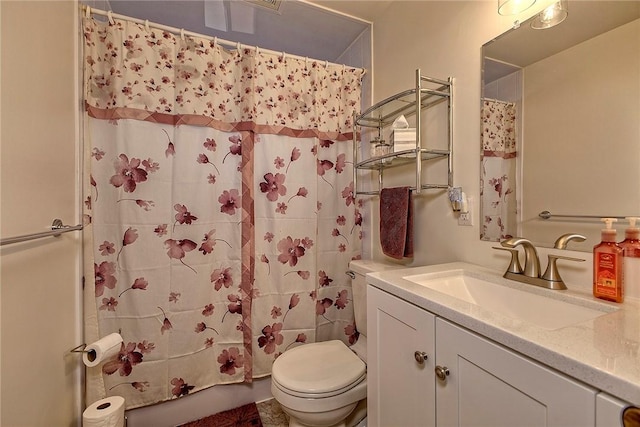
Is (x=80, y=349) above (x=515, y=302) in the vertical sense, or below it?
below

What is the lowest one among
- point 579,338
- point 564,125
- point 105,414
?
point 105,414

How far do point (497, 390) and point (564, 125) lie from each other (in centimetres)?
86

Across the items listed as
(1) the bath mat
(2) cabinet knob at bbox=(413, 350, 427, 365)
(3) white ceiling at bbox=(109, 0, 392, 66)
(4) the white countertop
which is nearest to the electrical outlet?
(4) the white countertop

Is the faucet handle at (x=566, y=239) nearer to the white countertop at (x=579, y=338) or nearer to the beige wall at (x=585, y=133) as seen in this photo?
the beige wall at (x=585, y=133)

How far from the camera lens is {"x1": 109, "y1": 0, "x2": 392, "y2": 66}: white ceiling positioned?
1.55 metres

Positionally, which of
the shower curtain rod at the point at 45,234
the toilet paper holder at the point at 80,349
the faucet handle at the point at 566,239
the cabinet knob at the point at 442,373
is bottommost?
the toilet paper holder at the point at 80,349

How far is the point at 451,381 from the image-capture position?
0.66 meters

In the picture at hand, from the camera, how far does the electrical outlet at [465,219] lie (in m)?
1.16

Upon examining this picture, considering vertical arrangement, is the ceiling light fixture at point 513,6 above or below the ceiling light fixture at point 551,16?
above

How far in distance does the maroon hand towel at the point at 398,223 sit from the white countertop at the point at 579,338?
23.4 inches

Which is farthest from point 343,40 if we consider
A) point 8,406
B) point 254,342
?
point 8,406

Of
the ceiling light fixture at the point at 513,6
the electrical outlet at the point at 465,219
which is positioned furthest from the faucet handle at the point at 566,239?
the ceiling light fixture at the point at 513,6

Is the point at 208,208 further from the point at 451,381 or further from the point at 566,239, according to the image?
the point at 566,239

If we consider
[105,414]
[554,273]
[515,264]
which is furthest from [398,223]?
[105,414]
